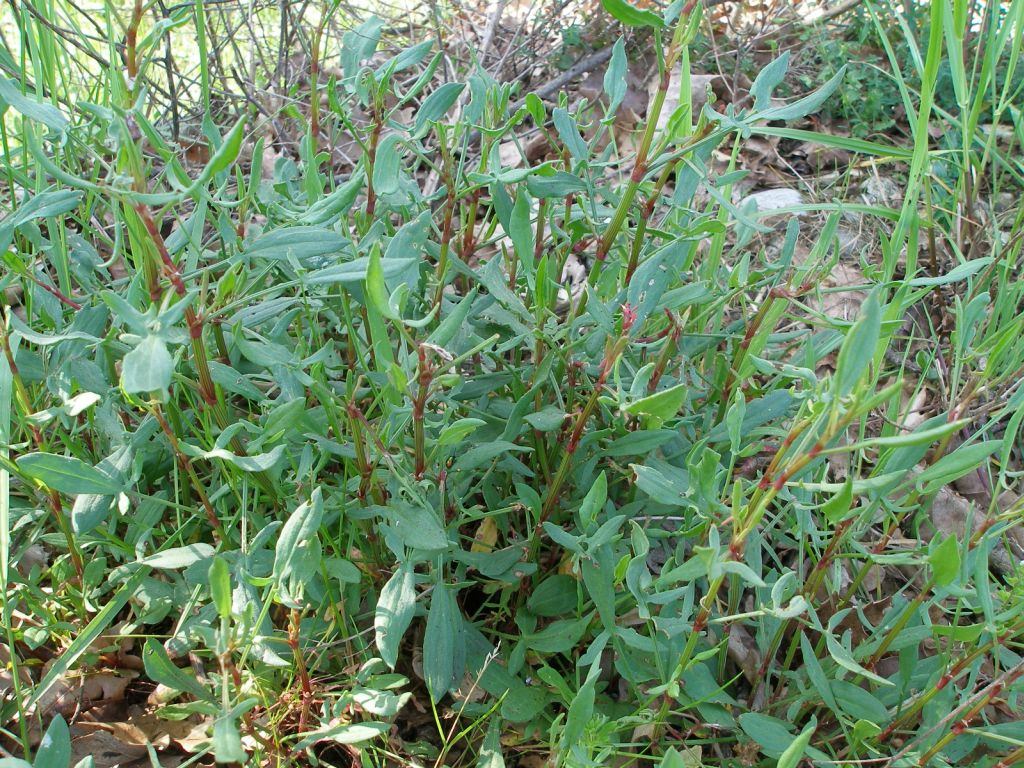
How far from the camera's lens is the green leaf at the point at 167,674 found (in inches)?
46.4

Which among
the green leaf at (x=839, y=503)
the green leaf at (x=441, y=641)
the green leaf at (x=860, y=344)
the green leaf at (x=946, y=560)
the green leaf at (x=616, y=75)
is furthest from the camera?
the green leaf at (x=616, y=75)

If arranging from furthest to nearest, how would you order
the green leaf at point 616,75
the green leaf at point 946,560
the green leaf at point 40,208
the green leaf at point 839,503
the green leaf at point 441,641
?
the green leaf at point 616,75 < the green leaf at point 441,641 < the green leaf at point 40,208 < the green leaf at point 946,560 < the green leaf at point 839,503

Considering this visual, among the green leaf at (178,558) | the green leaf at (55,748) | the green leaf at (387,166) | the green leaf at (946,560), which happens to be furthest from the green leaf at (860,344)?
the green leaf at (55,748)

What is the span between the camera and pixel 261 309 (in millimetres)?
1265

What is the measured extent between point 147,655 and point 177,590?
0.20m

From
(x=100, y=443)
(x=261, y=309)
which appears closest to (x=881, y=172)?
(x=261, y=309)

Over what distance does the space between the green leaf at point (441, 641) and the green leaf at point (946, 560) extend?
0.64 metres

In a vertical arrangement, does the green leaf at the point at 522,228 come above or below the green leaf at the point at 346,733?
above

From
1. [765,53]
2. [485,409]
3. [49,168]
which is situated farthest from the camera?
[765,53]

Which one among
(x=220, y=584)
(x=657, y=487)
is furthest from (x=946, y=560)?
(x=220, y=584)

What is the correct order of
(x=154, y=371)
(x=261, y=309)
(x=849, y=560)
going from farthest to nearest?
1. (x=849, y=560)
2. (x=261, y=309)
3. (x=154, y=371)

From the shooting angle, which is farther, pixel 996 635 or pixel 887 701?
pixel 887 701

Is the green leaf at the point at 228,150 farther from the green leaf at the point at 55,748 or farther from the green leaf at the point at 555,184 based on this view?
the green leaf at the point at 55,748

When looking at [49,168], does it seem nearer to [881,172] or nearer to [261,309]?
[261,309]
